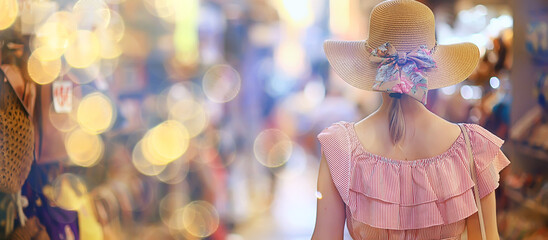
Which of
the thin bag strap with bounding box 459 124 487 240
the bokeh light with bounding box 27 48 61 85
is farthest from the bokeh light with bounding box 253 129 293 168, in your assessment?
the thin bag strap with bounding box 459 124 487 240

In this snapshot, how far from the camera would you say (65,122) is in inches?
101

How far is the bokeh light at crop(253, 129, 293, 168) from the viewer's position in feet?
25.0

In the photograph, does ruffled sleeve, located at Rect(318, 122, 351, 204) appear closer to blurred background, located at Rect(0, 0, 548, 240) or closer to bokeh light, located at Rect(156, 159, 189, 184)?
blurred background, located at Rect(0, 0, 548, 240)

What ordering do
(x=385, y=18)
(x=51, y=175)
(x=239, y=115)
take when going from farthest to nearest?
(x=239, y=115), (x=51, y=175), (x=385, y=18)

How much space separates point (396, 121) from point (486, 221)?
0.42 meters

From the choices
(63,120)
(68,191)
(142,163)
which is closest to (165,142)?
(142,163)

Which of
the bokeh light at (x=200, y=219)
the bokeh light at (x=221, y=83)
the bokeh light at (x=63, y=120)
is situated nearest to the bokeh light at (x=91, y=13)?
the bokeh light at (x=63, y=120)

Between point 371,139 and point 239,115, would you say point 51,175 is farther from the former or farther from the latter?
point 239,115

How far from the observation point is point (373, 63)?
1.89 m

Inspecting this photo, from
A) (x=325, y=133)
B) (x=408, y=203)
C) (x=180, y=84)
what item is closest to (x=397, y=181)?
(x=408, y=203)

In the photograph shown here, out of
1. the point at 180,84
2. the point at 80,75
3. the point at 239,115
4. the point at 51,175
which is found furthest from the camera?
the point at 239,115

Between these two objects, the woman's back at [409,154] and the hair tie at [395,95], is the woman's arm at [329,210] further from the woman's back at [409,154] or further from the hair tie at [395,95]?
the hair tie at [395,95]

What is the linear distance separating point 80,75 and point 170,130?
5.48 ft

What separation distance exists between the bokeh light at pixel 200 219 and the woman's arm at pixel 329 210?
270 centimetres
